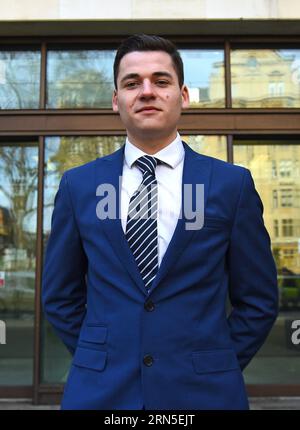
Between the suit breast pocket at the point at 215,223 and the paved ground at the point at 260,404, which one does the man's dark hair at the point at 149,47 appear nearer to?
the suit breast pocket at the point at 215,223

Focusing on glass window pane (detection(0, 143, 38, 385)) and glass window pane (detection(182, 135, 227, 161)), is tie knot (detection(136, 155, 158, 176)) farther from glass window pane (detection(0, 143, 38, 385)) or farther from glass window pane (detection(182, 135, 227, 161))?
glass window pane (detection(0, 143, 38, 385))

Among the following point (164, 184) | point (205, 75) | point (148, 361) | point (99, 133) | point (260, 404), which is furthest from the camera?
point (205, 75)

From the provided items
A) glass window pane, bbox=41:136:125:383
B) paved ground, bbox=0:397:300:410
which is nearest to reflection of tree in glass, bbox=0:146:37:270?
glass window pane, bbox=41:136:125:383

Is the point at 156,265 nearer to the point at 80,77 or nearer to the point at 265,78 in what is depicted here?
the point at 80,77

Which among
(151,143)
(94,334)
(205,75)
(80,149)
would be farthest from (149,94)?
(205,75)

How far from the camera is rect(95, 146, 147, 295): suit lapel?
1664 millimetres

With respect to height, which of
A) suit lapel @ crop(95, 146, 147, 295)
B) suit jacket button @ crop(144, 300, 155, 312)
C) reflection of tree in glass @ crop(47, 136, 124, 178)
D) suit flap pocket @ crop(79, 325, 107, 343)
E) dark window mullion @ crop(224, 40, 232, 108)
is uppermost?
dark window mullion @ crop(224, 40, 232, 108)

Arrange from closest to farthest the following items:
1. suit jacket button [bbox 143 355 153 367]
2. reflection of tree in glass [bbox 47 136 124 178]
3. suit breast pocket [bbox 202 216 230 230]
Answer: suit jacket button [bbox 143 355 153 367], suit breast pocket [bbox 202 216 230 230], reflection of tree in glass [bbox 47 136 124 178]

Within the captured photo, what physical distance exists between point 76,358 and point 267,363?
4.51 metres

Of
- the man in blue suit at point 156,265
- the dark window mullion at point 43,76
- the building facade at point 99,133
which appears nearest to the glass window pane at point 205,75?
the building facade at point 99,133

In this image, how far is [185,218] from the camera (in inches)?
68.0

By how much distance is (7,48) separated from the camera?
230 inches

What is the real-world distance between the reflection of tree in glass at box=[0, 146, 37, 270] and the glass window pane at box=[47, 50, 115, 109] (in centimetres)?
73

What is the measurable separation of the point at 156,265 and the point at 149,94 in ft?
1.90
